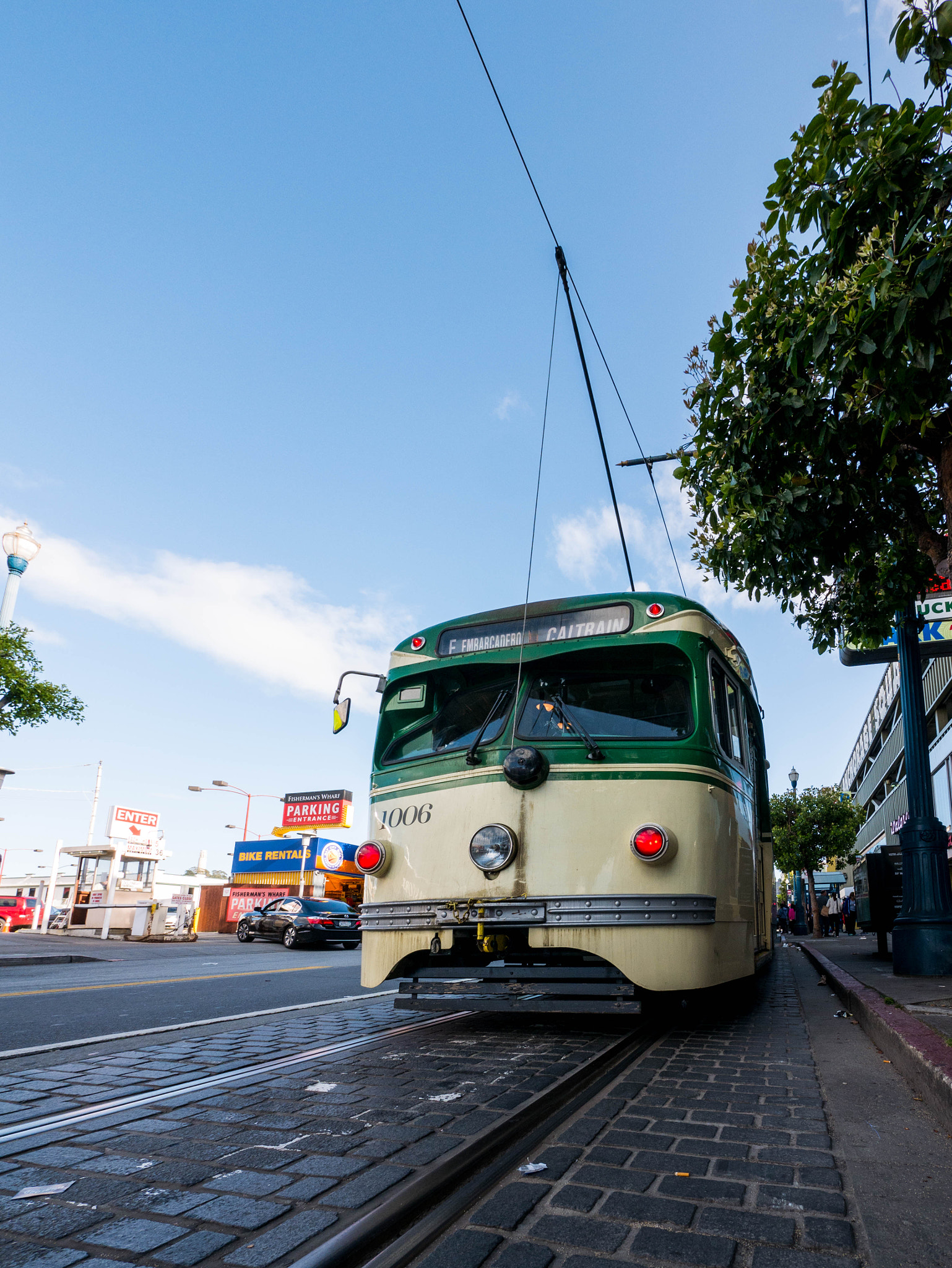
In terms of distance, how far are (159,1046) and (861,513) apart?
23.0 ft

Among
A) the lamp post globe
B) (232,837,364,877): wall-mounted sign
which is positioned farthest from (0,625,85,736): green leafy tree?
(232,837,364,877): wall-mounted sign

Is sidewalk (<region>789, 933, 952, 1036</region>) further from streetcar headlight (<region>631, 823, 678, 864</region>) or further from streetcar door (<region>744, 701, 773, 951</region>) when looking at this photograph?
streetcar headlight (<region>631, 823, 678, 864</region>)

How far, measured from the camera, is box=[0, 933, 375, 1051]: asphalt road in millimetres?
6758

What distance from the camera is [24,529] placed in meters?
33.1

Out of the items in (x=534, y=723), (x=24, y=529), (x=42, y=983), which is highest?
(x=24, y=529)

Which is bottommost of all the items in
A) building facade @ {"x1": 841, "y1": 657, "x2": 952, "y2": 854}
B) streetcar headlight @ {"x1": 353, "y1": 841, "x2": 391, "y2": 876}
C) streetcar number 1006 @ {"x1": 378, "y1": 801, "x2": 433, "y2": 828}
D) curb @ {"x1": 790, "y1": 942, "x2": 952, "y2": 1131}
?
curb @ {"x1": 790, "y1": 942, "x2": 952, "y2": 1131}

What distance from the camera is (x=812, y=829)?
3684 cm

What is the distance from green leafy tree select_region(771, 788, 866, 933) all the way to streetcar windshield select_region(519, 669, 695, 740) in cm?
3297

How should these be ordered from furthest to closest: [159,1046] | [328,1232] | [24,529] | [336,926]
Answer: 1. [24,529]
2. [336,926]
3. [159,1046]
4. [328,1232]

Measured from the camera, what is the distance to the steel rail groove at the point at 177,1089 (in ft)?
11.2

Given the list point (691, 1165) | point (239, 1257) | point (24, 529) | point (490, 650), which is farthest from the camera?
point (24, 529)

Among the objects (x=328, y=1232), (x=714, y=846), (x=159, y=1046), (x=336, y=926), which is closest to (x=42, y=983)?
(x=159, y=1046)

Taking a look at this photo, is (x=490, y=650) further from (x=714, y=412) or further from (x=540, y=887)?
(x=714, y=412)

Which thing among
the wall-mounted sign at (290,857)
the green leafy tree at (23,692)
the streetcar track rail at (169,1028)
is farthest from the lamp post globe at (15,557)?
the streetcar track rail at (169,1028)
